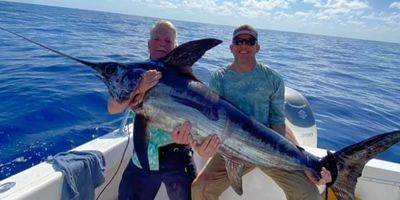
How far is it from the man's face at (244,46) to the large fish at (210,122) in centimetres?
89

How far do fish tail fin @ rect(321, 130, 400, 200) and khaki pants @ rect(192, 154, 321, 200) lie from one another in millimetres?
363

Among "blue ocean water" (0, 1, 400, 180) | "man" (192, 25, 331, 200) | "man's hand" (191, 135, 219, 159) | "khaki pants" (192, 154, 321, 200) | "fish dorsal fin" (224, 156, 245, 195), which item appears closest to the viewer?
"man's hand" (191, 135, 219, 159)

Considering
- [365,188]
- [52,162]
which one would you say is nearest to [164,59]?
[52,162]

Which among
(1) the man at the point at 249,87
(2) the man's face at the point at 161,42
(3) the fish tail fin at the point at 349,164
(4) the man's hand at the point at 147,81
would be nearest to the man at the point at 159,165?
(2) the man's face at the point at 161,42

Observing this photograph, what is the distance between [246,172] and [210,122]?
977 mm

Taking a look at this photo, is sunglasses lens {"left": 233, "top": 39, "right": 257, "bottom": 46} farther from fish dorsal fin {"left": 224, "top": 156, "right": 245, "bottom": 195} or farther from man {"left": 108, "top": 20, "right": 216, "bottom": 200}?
fish dorsal fin {"left": 224, "top": 156, "right": 245, "bottom": 195}

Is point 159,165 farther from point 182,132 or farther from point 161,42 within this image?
point 161,42

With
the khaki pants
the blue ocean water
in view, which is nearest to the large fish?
the khaki pants

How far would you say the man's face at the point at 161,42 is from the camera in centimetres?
255

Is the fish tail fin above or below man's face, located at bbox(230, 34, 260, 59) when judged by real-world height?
below

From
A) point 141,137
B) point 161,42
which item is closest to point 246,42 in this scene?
point 161,42

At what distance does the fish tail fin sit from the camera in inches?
86.0

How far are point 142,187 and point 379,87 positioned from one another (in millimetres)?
12939

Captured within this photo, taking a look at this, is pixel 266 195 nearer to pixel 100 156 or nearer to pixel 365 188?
pixel 365 188
